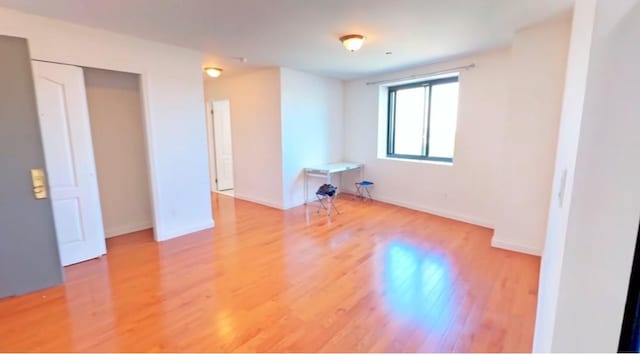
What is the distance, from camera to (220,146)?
21.6 ft

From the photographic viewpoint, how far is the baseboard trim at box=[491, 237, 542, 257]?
10.4 ft

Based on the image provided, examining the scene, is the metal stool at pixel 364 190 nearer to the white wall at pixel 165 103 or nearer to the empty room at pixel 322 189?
the empty room at pixel 322 189

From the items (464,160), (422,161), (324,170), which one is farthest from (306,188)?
(464,160)

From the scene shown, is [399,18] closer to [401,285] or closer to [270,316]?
[401,285]

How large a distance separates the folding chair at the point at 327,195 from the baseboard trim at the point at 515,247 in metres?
2.30

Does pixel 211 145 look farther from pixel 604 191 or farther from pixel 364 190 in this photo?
pixel 604 191

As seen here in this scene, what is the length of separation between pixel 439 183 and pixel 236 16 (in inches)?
146

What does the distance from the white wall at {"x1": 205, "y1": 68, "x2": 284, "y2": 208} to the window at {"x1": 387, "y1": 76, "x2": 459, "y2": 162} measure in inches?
86.6

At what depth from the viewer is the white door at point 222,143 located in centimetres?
643

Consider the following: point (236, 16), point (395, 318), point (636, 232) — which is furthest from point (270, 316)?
point (236, 16)

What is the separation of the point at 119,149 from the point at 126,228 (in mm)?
1091

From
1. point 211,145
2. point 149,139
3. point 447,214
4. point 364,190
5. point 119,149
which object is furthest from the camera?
point 211,145

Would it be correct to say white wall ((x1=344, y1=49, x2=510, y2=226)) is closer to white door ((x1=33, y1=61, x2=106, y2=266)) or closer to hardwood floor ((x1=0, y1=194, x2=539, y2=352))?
hardwood floor ((x1=0, y1=194, x2=539, y2=352))

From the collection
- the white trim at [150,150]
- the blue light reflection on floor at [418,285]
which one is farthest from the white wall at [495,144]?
the white trim at [150,150]
